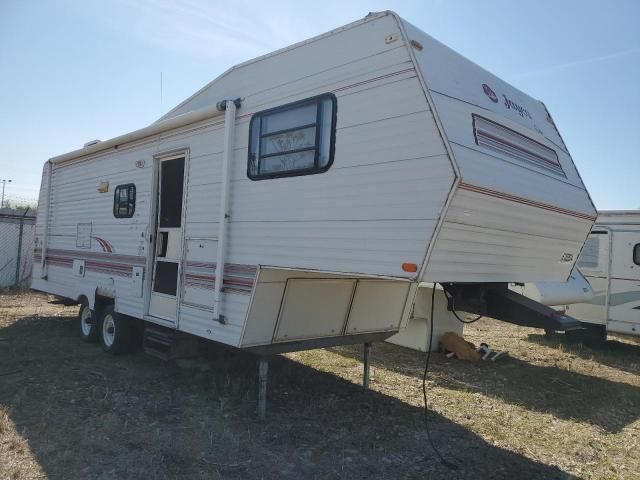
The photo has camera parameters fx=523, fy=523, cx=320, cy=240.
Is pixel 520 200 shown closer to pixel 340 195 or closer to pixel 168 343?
pixel 340 195

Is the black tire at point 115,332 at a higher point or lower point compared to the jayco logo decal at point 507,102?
lower

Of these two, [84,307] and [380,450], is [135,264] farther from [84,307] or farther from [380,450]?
[380,450]

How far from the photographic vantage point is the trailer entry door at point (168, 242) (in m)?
6.20

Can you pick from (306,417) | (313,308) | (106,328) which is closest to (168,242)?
(313,308)

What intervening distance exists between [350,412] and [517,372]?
3.35 meters

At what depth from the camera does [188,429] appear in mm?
4973

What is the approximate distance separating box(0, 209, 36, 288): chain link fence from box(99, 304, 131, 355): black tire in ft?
27.9

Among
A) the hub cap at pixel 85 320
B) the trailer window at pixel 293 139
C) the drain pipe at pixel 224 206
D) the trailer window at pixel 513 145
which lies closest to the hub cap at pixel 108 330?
the hub cap at pixel 85 320

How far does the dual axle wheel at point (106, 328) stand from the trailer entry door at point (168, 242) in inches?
43.4

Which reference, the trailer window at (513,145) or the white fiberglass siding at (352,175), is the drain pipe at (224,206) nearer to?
the white fiberglass siding at (352,175)

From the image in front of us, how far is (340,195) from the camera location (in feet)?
14.0

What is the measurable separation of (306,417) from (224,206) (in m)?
2.32

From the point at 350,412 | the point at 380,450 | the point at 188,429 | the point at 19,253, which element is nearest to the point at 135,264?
the point at 188,429

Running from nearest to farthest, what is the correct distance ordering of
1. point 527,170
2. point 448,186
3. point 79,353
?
1. point 448,186
2. point 527,170
3. point 79,353
